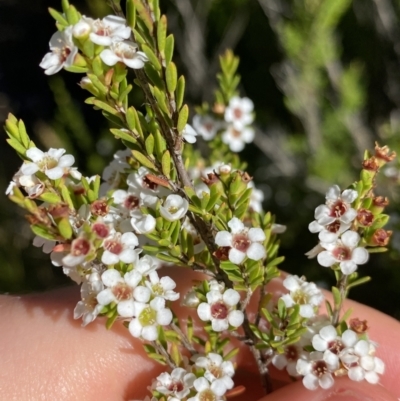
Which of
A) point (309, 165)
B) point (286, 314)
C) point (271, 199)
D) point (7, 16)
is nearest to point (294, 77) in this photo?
point (309, 165)

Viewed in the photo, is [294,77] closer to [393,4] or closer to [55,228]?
[393,4]

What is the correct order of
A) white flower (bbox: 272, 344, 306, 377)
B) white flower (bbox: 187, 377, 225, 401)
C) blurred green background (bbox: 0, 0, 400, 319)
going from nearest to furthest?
white flower (bbox: 187, 377, 225, 401) → white flower (bbox: 272, 344, 306, 377) → blurred green background (bbox: 0, 0, 400, 319)

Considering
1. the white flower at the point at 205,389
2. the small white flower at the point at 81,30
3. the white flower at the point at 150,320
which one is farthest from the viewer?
the white flower at the point at 205,389

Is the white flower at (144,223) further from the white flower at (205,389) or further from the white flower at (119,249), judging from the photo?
the white flower at (205,389)

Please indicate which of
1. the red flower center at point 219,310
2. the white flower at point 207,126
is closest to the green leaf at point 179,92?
the red flower center at point 219,310

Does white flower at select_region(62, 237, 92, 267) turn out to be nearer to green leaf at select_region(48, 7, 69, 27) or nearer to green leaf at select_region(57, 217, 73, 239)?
green leaf at select_region(57, 217, 73, 239)

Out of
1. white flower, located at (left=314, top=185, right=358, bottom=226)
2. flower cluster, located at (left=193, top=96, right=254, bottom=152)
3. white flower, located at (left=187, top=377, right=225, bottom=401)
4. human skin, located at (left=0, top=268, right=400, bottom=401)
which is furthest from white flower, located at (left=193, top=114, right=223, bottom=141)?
white flower, located at (left=187, top=377, right=225, bottom=401)
